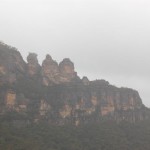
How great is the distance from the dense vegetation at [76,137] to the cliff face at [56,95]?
465cm

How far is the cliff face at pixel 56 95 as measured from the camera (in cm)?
12356

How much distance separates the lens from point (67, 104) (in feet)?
438

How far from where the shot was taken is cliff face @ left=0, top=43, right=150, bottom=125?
124m

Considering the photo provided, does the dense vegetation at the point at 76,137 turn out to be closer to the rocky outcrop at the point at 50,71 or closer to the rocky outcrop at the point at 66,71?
the rocky outcrop at the point at 50,71

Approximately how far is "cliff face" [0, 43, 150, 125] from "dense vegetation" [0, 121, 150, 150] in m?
4.65

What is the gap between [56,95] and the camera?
134 meters

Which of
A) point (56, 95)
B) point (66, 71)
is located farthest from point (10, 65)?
point (66, 71)

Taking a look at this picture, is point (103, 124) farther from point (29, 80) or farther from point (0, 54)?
point (0, 54)

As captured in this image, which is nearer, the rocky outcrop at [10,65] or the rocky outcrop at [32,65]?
the rocky outcrop at [10,65]

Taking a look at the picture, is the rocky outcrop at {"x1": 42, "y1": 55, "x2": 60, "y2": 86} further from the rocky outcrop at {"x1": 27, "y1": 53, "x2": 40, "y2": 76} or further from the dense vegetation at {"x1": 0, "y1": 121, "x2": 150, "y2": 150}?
the dense vegetation at {"x1": 0, "y1": 121, "x2": 150, "y2": 150}

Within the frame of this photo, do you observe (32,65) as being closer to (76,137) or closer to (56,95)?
(56,95)

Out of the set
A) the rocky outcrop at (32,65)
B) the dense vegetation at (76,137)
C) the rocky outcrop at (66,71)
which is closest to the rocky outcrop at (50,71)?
the rocky outcrop at (66,71)

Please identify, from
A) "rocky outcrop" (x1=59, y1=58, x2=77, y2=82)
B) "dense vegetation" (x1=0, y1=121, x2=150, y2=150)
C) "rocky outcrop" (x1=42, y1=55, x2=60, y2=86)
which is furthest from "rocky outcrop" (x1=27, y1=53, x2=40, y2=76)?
"dense vegetation" (x1=0, y1=121, x2=150, y2=150)

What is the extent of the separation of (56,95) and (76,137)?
19.0 metres
